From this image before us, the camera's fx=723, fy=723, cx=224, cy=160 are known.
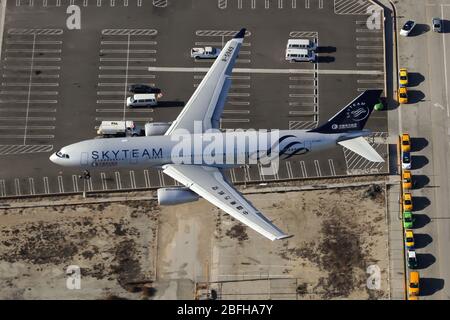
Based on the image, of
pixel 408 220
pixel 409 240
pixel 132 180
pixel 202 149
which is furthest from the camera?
pixel 132 180

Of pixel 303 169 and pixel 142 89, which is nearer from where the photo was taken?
pixel 303 169

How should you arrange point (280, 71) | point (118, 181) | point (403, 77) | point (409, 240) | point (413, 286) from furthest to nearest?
1. point (280, 71)
2. point (403, 77)
3. point (118, 181)
4. point (409, 240)
5. point (413, 286)

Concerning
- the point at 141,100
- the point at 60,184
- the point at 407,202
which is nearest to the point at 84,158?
the point at 60,184

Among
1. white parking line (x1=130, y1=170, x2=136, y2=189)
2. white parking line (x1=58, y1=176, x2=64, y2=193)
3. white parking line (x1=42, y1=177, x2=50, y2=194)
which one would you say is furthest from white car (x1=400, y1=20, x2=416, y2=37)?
white parking line (x1=42, y1=177, x2=50, y2=194)

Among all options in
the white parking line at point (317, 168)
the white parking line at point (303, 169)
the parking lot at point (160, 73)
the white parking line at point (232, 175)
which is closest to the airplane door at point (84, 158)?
the parking lot at point (160, 73)

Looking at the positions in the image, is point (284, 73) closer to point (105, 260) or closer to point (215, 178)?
point (215, 178)

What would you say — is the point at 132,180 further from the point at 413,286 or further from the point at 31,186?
the point at 413,286
